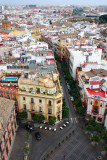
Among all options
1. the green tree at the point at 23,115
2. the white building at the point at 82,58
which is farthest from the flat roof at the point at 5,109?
the white building at the point at 82,58

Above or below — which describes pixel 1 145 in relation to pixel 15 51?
below

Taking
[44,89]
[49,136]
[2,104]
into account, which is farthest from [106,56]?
[2,104]

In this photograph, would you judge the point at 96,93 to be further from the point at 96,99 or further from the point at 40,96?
the point at 40,96

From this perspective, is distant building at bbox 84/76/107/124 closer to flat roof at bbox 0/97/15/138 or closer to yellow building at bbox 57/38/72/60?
flat roof at bbox 0/97/15/138

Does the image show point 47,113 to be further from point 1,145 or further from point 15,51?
point 15,51

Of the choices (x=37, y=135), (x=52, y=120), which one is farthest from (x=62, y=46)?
(x=37, y=135)
